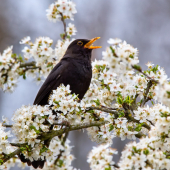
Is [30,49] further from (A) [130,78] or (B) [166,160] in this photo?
(B) [166,160]

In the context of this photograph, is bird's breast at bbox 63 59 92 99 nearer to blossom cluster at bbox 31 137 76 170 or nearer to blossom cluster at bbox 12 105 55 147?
blossom cluster at bbox 12 105 55 147

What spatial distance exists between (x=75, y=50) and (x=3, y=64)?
1.70 metres

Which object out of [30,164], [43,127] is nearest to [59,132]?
[43,127]

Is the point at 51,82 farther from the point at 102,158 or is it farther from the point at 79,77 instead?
the point at 102,158

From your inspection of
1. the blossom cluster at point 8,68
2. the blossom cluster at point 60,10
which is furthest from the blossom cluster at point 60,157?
the blossom cluster at point 60,10

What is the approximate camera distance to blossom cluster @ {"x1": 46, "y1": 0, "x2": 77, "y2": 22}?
12.6 feet

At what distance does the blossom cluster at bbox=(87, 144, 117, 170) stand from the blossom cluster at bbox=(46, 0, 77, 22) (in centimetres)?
231

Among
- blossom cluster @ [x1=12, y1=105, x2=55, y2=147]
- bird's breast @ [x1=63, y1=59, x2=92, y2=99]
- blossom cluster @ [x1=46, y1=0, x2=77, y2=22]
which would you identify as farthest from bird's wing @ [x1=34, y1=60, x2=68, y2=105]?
blossom cluster @ [x1=12, y1=105, x2=55, y2=147]

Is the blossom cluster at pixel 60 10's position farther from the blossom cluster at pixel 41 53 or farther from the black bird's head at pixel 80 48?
the black bird's head at pixel 80 48

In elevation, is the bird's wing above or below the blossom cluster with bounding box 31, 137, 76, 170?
above

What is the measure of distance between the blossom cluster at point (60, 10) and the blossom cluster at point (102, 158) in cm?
231

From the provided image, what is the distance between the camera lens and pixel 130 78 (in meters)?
2.78

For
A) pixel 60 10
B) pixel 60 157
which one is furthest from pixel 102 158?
pixel 60 10

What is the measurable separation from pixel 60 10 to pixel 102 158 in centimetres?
239
